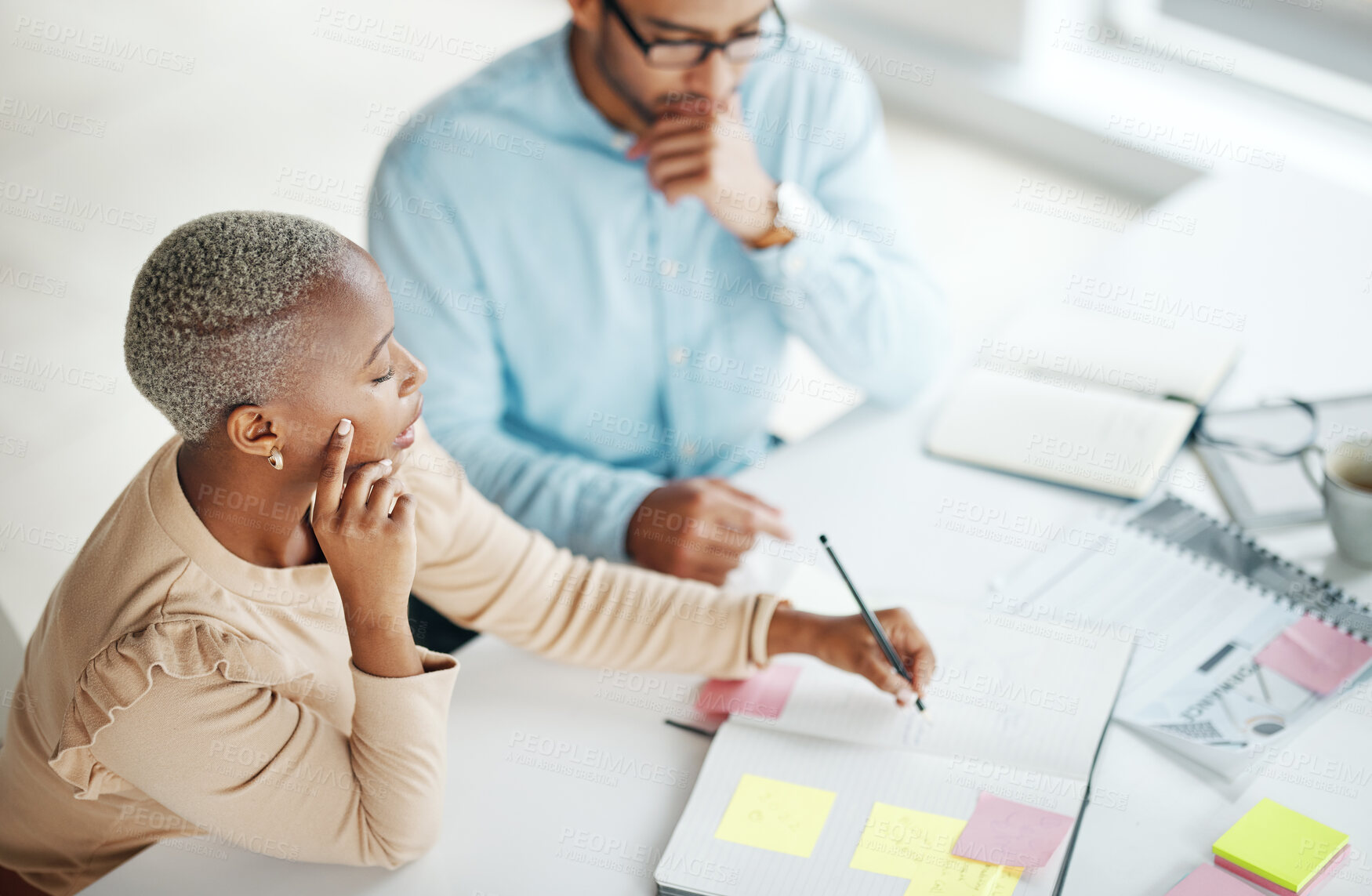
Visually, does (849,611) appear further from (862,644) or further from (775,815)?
(775,815)

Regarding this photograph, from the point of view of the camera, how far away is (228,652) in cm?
99

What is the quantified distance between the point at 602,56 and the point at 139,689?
992mm

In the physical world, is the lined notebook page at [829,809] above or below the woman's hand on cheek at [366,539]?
below

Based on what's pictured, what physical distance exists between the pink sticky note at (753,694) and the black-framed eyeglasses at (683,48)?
755mm

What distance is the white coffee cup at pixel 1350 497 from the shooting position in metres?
1.33

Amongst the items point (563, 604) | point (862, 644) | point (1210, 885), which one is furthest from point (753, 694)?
point (1210, 885)

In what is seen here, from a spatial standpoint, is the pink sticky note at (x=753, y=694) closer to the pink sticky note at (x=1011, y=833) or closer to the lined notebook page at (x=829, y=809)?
the lined notebook page at (x=829, y=809)

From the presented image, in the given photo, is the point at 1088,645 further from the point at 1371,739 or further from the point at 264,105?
the point at 264,105

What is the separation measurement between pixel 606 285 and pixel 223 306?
2.82 ft

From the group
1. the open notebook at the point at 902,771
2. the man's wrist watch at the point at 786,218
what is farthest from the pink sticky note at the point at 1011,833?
the man's wrist watch at the point at 786,218

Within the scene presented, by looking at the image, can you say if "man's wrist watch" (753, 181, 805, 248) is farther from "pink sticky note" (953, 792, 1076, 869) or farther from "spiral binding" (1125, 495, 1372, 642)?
"pink sticky note" (953, 792, 1076, 869)

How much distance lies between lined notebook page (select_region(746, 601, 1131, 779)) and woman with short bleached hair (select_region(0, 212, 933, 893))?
6cm

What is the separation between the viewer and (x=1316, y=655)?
1249mm

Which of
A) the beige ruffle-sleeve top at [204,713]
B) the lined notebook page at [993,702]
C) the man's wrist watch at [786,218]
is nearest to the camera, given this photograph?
the beige ruffle-sleeve top at [204,713]
